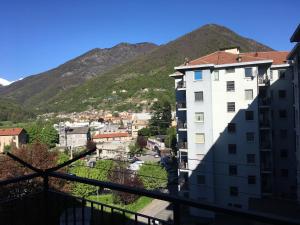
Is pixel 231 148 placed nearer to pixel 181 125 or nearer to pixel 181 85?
pixel 181 125

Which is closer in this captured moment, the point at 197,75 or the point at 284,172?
the point at 197,75

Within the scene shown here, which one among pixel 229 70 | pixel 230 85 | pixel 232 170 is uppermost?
pixel 229 70

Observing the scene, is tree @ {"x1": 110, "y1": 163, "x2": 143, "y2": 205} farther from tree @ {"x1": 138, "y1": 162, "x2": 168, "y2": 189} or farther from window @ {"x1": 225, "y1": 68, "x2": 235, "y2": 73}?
window @ {"x1": 225, "y1": 68, "x2": 235, "y2": 73}

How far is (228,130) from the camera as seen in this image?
20.1m

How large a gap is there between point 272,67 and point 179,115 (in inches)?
261

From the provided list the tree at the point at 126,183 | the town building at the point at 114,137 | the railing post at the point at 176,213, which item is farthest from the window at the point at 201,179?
the town building at the point at 114,137

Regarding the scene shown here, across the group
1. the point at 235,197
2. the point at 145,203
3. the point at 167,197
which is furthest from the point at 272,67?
the point at 167,197

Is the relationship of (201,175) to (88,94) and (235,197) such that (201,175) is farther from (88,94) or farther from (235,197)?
(88,94)

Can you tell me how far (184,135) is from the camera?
70.5ft

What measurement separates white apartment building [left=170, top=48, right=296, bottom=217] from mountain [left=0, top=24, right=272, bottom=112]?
74.1 metres

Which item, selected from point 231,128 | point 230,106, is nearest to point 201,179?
point 231,128

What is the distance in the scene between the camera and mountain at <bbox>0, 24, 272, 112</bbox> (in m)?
107

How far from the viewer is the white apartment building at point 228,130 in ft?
65.0

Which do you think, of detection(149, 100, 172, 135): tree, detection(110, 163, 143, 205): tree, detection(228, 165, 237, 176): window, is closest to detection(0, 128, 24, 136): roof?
detection(149, 100, 172, 135): tree
